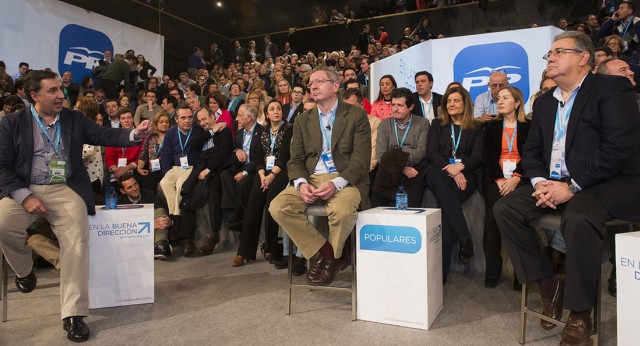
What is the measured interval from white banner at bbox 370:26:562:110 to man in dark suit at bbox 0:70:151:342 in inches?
179

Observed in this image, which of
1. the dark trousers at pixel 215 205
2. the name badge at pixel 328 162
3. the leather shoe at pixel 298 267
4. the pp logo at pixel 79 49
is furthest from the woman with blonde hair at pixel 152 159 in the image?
the pp logo at pixel 79 49

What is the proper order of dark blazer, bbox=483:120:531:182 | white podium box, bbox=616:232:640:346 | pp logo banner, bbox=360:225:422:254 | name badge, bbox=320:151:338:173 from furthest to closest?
dark blazer, bbox=483:120:531:182, name badge, bbox=320:151:338:173, pp logo banner, bbox=360:225:422:254, white podium box, bbox=616:232:640:346

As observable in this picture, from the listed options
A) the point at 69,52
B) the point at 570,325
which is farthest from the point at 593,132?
the point at 69,52

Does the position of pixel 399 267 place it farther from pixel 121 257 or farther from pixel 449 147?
pixel 121 257

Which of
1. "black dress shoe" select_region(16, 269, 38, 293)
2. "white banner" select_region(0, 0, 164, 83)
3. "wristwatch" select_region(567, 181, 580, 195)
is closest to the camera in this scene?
"wristwatch" select_region(567, 181, 580, 195)

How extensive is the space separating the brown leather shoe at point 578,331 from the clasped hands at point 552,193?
0.52 meters

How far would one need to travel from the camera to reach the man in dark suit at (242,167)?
431cm

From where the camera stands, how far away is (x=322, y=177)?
298cm

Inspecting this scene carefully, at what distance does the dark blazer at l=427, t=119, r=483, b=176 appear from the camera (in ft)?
11.0

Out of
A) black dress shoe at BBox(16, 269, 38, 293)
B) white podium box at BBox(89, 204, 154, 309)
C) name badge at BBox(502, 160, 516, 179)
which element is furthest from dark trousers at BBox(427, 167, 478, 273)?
black dress shoe at BBox(16, 269, 38, 293)

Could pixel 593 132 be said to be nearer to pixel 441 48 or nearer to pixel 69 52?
pixel 441 48

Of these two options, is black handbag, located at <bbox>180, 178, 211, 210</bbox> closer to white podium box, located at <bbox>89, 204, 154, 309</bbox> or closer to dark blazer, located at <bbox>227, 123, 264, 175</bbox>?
dark blazer, located at <bbox>227, 123, 264, 175</bbox>

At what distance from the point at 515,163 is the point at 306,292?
5.64ft

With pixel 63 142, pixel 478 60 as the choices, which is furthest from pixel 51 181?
pixel 478 60
